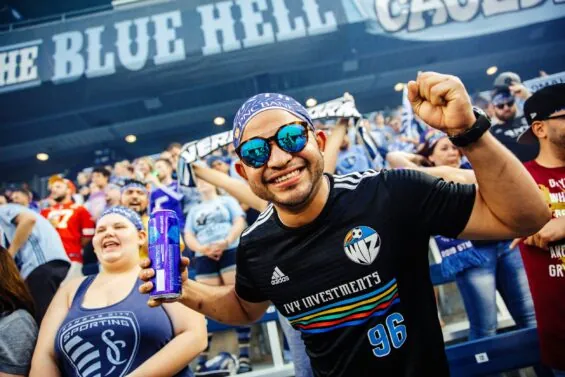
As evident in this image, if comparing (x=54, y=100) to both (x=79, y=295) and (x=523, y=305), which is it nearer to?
(x=79, y=295)

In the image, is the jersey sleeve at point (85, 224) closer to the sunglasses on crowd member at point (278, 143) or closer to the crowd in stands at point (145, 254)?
the crowd in stands at point (145, 254)

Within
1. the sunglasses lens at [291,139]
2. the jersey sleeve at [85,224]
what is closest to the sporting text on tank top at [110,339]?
the sunglasses lens at [291,139]

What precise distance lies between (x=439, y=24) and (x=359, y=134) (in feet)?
27.7

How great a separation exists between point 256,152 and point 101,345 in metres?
1.46

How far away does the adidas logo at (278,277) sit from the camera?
1.60m

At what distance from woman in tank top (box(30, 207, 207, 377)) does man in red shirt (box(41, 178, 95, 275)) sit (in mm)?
2527

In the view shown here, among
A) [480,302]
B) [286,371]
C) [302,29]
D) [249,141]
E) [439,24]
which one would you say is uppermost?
[302,29]

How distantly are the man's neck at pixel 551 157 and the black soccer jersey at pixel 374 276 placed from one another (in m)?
1.44

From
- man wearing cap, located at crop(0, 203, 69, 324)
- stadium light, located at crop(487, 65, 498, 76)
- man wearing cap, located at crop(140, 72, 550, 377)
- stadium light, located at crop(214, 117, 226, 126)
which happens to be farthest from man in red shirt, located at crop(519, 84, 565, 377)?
stadium light, located at crop(487, 65, 498, 76)

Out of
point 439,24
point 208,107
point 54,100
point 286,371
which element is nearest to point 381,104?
point 439,24

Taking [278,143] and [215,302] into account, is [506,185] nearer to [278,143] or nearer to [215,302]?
[278,143]

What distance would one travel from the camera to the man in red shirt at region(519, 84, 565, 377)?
2092mm

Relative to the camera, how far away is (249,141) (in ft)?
5.10

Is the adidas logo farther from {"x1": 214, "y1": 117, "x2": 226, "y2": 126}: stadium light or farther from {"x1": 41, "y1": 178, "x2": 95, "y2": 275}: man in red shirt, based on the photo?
{"x1": 214, "y1": 117, "x2": 226, "y2": 126}: stadium light
